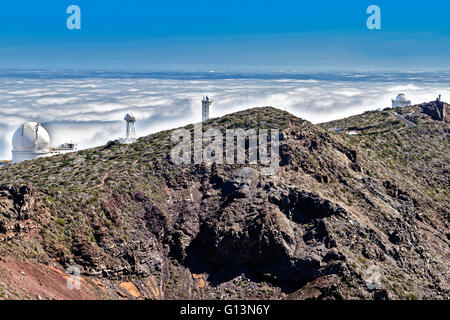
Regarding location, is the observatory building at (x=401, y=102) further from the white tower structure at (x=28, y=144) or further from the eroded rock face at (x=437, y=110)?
the white tower structure at (x=28, y=144)

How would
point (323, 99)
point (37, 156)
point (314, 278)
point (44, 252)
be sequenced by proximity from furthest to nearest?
point (323, 99)
point (37, 156)
point (314, 278)
point (44, 252)

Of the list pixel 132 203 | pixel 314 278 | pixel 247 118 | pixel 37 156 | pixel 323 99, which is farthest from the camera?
pixel 323 99

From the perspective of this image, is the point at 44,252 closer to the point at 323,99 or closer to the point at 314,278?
the point at 314,278

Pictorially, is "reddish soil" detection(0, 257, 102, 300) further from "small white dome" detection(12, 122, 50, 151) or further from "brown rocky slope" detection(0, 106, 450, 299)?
"small white dome" detection(12, 122, 50, 151)

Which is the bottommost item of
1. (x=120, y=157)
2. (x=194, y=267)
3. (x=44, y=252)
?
(x=194, y=267)

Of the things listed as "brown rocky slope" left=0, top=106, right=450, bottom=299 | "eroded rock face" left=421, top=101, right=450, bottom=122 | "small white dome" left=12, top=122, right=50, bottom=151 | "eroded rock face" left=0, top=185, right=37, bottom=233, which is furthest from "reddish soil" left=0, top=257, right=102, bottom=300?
"eroded rock face" left=421, top=101, right=450, bottom=122

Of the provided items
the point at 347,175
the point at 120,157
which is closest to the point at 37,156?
the point at 120,157

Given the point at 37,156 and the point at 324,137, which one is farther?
the point at 37,156
